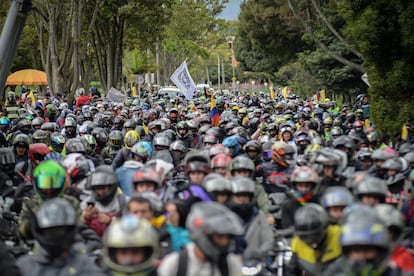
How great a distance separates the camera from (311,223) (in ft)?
23.5

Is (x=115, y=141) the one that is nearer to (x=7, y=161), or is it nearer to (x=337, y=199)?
(x=7, y=161)

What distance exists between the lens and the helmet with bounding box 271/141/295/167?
1231 centimetres

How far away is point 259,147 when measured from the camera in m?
13.4

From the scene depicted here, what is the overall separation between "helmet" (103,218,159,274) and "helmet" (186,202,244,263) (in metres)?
0.29

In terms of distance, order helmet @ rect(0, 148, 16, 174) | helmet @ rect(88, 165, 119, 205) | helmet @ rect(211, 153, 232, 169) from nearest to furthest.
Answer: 1. helmet @ rect(88, 165, 119, 205)
2. helmet @ rect(211, 153, 232, 169)
3. helmet @ rect(0, 148, 16, 174)

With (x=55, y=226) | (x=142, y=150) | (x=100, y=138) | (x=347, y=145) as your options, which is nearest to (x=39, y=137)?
(x=100, y=138)

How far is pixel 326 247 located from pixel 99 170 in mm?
2823

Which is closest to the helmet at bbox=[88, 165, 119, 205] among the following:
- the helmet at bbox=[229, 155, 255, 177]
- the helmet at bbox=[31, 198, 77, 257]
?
the helmet at bbox=[229, 155, 255, 177]

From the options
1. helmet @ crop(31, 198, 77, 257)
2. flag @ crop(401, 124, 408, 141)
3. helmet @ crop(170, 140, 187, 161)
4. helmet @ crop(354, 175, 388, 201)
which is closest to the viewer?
helmet @ crop(31, 198, 77, 257)

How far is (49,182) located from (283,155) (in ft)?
15.4

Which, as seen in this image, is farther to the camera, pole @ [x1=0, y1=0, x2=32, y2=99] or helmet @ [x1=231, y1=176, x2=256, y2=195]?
pole @ [x1=0, y1=0, x2=32, y2=99]

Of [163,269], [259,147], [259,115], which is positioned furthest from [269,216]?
[259,115]

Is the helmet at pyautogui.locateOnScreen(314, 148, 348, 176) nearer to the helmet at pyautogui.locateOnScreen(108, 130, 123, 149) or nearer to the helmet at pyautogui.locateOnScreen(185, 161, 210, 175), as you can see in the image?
the helmet at pyautogui.locateOnScreen(185, 161, 210, 175)

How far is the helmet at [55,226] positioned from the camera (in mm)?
6191
